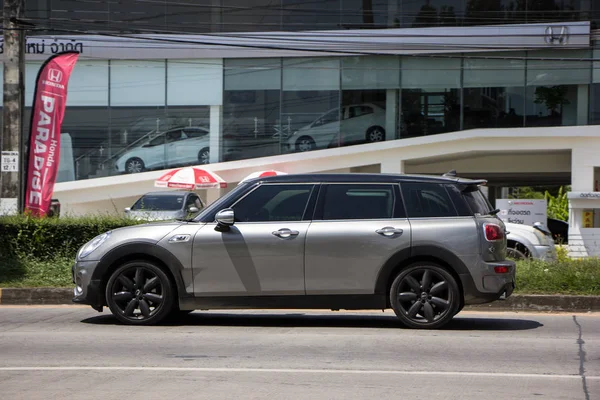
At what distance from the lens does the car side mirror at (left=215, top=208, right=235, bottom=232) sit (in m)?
9.80

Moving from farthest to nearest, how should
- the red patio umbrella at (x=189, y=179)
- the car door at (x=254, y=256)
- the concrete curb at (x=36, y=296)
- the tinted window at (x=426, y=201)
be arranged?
the red patio umbrella at (x=189, y=179) → the concrete curb at (x=36, y=296) → the tinted window at (x=426, y=201) → the car door at (x=254, y=256)

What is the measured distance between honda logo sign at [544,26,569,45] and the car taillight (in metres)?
24.9

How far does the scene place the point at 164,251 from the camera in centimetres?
1002

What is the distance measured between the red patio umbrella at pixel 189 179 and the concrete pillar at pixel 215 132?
2321 mm

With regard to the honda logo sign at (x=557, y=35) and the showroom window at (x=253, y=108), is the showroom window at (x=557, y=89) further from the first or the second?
the showroom window at (x=253, y=108)

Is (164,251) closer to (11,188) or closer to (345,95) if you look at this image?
(11,188)

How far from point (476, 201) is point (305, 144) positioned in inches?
979

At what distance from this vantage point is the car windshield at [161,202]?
91.2ft

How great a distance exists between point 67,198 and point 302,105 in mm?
10107

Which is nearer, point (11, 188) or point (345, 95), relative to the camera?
point (11, 188)

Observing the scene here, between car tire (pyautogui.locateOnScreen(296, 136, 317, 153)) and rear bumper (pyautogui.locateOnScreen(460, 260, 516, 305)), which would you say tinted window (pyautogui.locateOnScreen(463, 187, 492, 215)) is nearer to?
rear bumper (pyautogui.locateOnScreen(460, 260, 516, 305))

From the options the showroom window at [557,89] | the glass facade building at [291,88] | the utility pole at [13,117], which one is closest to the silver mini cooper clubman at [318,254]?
the utility pole at [13,117]

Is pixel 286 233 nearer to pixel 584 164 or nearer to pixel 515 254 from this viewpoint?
pixel 515 254

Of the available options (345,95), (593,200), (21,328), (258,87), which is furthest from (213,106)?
(21,328)
